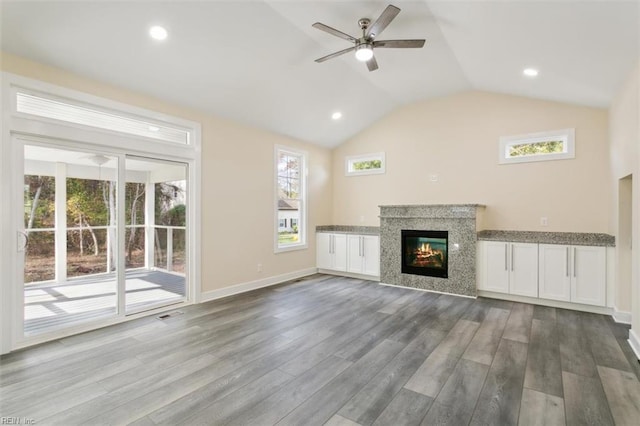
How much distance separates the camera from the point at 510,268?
4.71m

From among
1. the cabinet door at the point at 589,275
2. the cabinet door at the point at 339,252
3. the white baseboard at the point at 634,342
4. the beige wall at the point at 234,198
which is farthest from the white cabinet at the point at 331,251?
the white baseboard at the point at 634,342

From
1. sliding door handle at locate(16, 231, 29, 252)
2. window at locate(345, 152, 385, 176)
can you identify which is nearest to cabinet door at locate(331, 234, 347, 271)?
window at locate(345, 152, 385, 176)

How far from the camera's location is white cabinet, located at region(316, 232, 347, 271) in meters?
6.48

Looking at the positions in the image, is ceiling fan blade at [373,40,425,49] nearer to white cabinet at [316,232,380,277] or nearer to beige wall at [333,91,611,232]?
beige wall at [333,91,611,232]

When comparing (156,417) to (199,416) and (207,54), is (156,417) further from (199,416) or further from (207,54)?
(207,54)

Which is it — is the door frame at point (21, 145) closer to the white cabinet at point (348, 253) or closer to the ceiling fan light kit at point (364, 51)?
the ceiling fan light kit at point (364, 51)

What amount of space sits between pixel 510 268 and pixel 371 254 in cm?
237

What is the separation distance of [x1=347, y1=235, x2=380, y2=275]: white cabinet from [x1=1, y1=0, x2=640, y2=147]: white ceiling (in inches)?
111

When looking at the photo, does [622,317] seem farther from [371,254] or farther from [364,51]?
[364,51]

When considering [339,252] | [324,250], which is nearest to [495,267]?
[339,252]

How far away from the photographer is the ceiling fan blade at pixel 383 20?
2625mm

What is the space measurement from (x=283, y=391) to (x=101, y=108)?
146 inches

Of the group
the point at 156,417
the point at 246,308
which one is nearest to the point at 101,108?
the point at 246,308

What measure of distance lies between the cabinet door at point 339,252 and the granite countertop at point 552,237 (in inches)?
101
